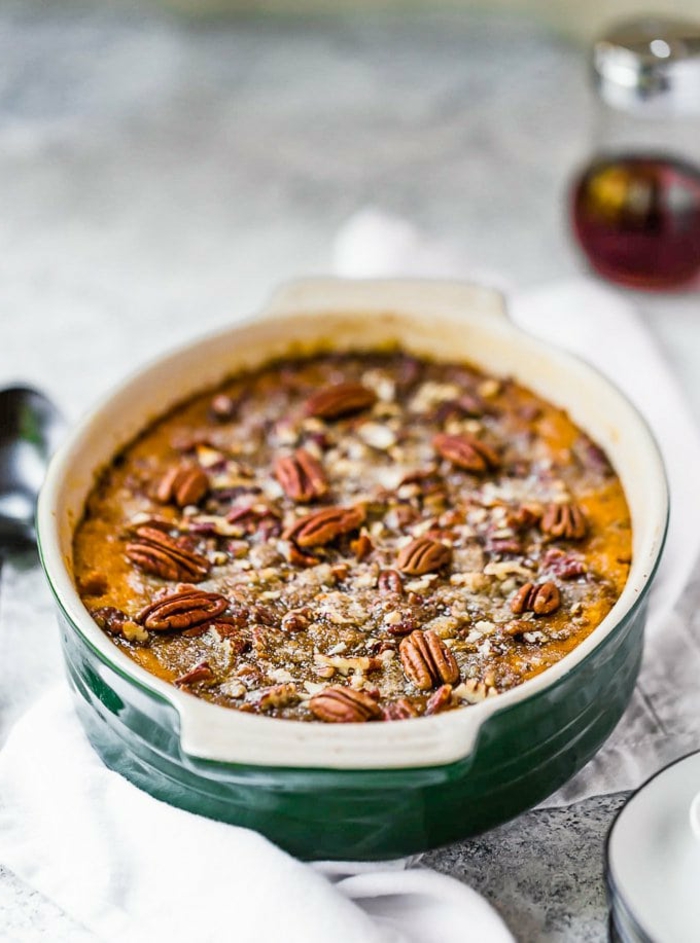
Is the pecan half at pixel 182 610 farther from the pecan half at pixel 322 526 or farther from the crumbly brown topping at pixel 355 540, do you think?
the pecan half at pixel 322 526

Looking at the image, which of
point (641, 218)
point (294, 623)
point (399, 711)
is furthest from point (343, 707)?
point (641, 218)

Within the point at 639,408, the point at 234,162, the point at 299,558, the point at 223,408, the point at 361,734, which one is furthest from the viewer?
the point at 234,162

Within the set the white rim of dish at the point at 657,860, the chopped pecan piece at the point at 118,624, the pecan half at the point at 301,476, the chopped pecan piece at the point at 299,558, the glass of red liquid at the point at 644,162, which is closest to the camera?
the white rim of dish at the point at 657,860

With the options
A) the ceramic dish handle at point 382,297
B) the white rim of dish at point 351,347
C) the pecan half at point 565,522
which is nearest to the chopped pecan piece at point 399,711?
the white rim of dish at point 351,347

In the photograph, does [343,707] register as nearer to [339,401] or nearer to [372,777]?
[372,777]

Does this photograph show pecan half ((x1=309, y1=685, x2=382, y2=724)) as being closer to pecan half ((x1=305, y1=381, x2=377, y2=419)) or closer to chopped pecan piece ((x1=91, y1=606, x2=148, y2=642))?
A: chopped pecan piece ((x1=91, y1=606, x2=148, y2=642))

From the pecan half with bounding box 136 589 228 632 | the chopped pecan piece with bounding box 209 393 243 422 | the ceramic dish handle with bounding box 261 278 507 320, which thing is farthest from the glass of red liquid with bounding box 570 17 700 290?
the pecan half with bounding box 136 589 228 632
